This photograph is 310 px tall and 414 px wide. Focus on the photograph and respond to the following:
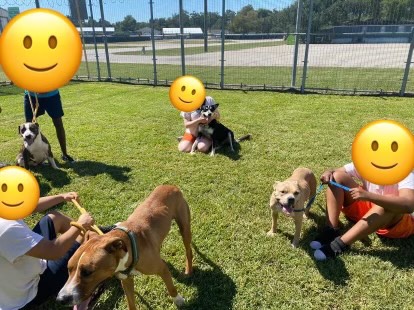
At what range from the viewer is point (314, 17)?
12.1 metres

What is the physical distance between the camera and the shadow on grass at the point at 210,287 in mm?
3236

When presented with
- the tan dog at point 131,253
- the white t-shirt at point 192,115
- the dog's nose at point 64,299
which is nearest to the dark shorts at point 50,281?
the tan dog at point 131,253

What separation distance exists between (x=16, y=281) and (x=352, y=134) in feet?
23.2

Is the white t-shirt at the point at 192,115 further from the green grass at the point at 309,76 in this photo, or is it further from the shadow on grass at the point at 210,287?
the green grass at the point at 309,76

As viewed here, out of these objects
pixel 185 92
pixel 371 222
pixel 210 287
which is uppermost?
pixel 185 92

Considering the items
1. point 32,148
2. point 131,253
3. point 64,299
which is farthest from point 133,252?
point 32,148

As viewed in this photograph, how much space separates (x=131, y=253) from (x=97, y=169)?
157 inches

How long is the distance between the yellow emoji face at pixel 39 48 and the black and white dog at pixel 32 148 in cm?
372

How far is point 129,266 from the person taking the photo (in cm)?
251

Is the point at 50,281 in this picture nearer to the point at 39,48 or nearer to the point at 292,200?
the point at 39,48

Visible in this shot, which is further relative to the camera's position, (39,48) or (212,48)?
(212,48)

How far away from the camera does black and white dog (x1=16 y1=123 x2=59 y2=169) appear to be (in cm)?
602

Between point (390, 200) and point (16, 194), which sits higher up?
point (16, 194)

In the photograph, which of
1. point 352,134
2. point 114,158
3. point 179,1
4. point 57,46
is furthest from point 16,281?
point 179,1
